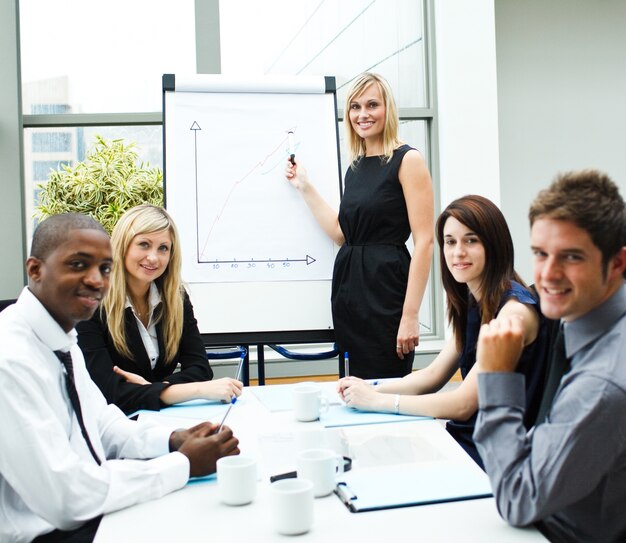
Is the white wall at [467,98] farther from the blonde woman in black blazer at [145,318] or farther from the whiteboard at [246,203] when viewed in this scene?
the blonde woman in black blazer at [145,318]

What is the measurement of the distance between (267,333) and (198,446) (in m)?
1.58

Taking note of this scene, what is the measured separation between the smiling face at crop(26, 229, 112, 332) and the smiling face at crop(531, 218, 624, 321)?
0.83 metres

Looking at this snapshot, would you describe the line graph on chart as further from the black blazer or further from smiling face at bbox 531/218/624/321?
smiling face at bbox 531/218/624/321

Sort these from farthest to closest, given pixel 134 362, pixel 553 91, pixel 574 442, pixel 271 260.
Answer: pixel 553 91
pixel 271 260
pixel 134 362
pixel 574 442

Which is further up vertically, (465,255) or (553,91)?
(553,91)

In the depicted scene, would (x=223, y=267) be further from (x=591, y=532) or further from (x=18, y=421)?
(x=591, y=532)

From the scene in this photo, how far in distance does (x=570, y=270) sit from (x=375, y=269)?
1566 millimetres

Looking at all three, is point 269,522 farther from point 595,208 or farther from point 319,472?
point 595,208

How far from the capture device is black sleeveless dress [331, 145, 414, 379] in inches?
102

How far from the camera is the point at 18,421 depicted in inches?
43.8

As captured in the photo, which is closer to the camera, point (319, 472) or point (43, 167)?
point (319, 472)

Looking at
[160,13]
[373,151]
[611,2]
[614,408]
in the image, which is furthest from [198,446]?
[611,2]

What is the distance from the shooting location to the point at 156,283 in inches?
90.7

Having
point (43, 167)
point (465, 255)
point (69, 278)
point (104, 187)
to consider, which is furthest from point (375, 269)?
point (43, 167)
